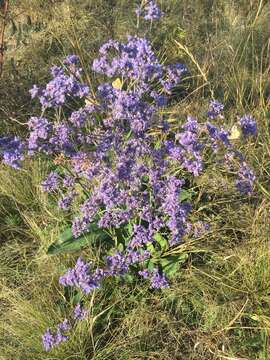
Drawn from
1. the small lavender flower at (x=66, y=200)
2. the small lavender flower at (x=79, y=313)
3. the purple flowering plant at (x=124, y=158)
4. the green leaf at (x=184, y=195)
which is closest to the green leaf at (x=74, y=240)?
the purple flowering plant at (x=124, y=158)

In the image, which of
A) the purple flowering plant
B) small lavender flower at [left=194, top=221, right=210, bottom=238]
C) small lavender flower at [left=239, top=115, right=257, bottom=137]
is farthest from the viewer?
small lavender flower at [left=194, top=221, right=210, bottom=238]

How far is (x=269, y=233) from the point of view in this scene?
8.07ft

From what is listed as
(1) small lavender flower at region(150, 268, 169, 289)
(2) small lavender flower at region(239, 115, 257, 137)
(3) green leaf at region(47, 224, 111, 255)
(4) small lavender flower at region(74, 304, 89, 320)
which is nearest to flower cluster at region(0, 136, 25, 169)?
(3) green leaf at region(47, 224, 111, 255)

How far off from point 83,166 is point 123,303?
2.34 ft

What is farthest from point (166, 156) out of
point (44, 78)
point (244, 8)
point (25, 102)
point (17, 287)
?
point (244, 8)

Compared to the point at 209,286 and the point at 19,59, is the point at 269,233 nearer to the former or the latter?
the point at 209,286

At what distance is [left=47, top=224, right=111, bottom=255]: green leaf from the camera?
91.5 inches

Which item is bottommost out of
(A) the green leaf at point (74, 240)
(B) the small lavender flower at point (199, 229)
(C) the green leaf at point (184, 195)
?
(A) the green leaf at point (74, 240)

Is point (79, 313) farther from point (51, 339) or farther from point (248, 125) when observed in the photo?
point (248, 125)

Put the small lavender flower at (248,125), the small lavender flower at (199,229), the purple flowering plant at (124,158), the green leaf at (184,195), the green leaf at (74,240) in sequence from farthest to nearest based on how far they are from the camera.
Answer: the green leaf at (184,195), the green leaf at (74,240), the small lavender flower at (199,229), the small lavender flower at (248,125), the purple flowering plant at (124,158)

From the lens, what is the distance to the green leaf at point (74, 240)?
232 centimetres

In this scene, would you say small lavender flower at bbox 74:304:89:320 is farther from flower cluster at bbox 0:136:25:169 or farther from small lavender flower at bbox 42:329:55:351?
flower cluster at bbox 0:136:25:169

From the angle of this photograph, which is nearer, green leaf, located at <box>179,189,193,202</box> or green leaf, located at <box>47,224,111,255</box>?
green leaf, located at <box>47,224,111,255</box>

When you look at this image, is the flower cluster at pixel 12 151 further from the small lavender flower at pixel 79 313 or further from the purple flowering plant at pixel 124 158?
the small lavender flower at pixel 79 313
